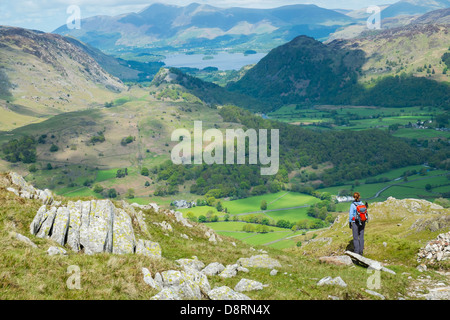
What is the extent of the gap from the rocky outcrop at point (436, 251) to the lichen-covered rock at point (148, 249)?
909 inches

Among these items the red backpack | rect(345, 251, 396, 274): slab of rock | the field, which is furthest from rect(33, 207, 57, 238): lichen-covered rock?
the field

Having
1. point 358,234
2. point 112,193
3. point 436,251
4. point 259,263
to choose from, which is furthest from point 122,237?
point 112,193

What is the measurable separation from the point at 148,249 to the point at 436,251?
25043 millimetres

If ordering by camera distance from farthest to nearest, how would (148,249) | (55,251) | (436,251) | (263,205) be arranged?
1. (263,205)
2. (436,251)
3. (148,249)
4. (55,251)

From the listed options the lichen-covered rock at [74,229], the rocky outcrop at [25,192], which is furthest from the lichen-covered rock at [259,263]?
the rocky outcrop at [25,192]

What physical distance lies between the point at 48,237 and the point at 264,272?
50.3ft

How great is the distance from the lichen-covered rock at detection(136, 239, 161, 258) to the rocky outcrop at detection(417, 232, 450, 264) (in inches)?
909

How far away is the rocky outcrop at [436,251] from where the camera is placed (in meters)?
28.7

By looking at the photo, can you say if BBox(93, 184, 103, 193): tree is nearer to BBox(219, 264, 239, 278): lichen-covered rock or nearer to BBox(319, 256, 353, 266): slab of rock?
BBox(319, 256, 353, 266): slab of rock

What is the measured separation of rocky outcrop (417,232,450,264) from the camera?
94.2ft

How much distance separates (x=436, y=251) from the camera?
29797mm

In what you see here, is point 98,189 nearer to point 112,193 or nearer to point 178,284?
point 112,193
